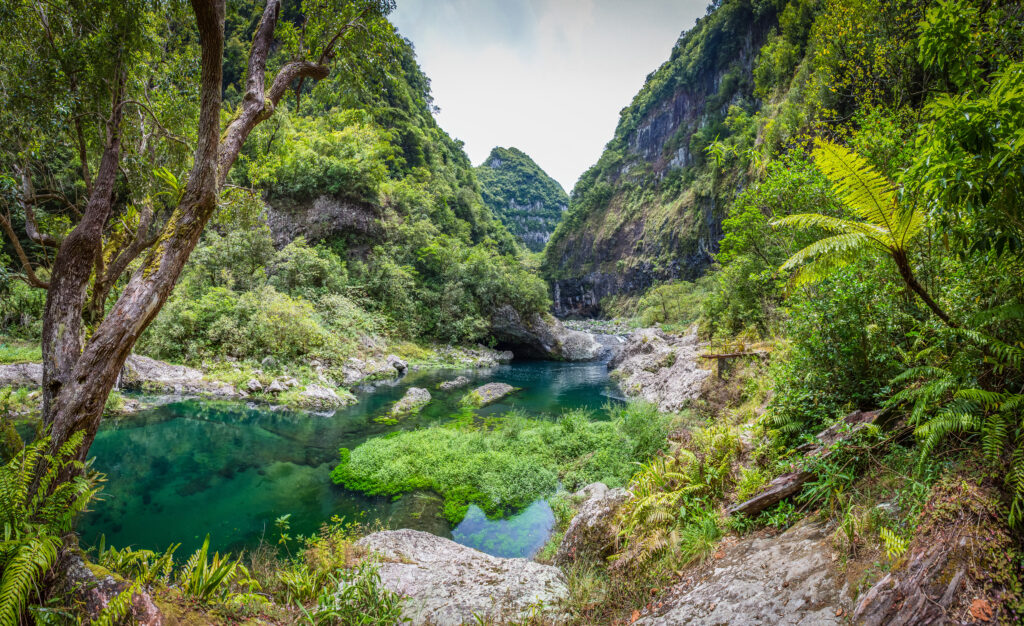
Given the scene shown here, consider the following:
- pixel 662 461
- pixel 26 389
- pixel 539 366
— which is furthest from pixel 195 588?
pixel 539 366

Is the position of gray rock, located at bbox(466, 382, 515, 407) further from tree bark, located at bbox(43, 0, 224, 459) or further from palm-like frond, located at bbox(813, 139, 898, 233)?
palm-like frond, located at bbox(813, 139, 898, 233)

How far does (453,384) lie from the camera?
59.0 feet

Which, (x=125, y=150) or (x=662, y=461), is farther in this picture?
(x=125, y=150)

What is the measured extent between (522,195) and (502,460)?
103 m

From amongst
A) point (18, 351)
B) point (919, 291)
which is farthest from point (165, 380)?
point (919, 291)

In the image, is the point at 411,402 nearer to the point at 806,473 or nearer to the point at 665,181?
the point at 806,473

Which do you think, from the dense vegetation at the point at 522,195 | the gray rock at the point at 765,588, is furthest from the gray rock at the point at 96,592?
the dense vegetation at the point at 522,195

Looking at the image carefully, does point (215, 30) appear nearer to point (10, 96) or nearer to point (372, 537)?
point (10, 96)

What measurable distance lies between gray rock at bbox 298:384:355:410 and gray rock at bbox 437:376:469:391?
4.25 metres

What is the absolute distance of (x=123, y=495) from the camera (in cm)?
694

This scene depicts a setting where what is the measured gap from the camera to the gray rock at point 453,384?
1738 cm

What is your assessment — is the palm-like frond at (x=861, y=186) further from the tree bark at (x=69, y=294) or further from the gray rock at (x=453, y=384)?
the gray rock at (x=453, y=384)

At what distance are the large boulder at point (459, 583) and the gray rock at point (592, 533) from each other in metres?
0.49

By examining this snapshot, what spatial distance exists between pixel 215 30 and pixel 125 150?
4743mm
